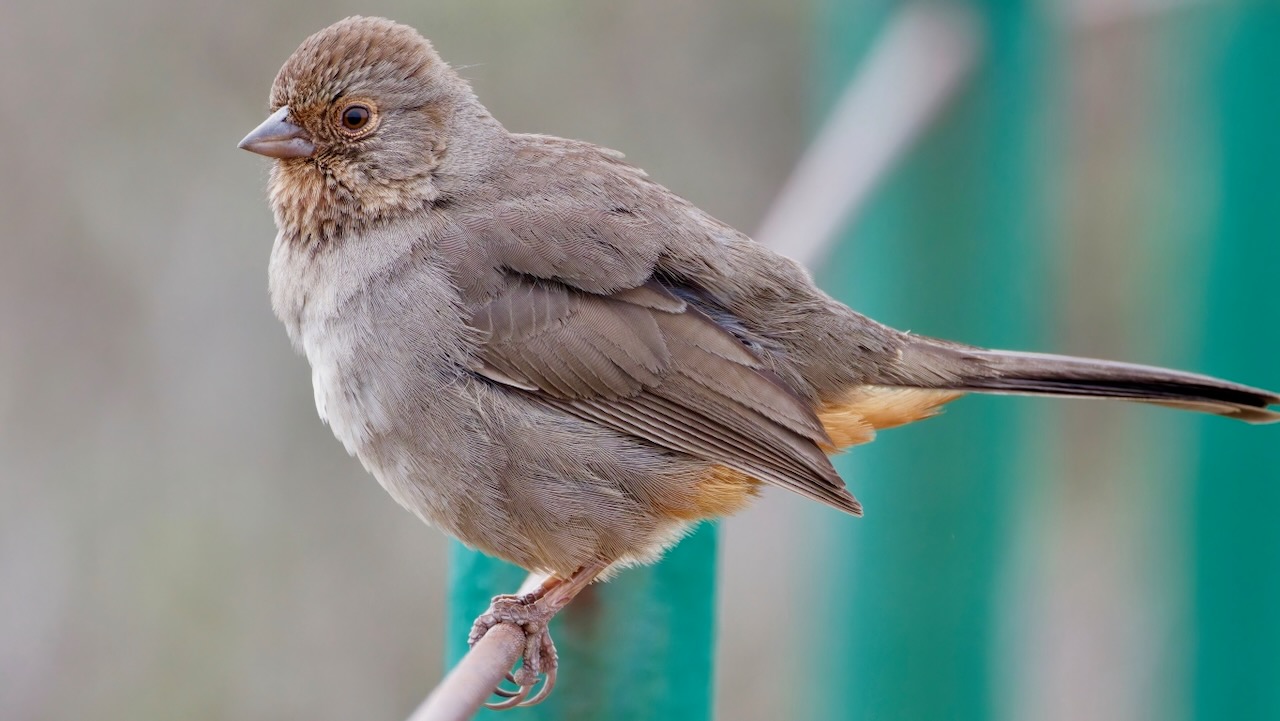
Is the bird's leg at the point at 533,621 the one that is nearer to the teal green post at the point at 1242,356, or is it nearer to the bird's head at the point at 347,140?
the bird's head at the point at 347,140

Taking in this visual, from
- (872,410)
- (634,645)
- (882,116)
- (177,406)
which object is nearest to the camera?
(634,645)

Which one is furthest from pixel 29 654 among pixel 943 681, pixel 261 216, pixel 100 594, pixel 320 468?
pixel 943 681

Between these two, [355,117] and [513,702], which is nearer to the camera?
[513,702]

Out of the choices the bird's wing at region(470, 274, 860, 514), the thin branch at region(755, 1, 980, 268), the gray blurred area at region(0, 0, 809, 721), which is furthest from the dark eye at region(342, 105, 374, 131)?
the gray blurred area at region(0, 0, 809, 721)

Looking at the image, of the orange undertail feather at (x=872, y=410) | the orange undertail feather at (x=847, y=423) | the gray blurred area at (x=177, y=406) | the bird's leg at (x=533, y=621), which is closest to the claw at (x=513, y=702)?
the bird's leg at (x=533, y=621)

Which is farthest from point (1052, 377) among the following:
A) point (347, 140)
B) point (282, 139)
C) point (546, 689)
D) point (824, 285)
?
point (824, 285)

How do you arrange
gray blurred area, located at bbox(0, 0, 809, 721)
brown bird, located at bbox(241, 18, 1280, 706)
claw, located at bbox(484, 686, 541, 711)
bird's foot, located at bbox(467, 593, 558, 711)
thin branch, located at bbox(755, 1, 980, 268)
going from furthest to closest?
1. gray blurred area, located at bbox(0, 0, 809, 721)
2. brown bird, located at bbox(241, 18, 1280, 706)
3. thin branch, located at bbox(755, 1, 980, 268)
4. bird's foot, located at bbox(467, 593, 558, 711)
5. claw, located at bbox(484, 686, 541, 711)

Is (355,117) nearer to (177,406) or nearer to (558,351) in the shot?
(558,351)

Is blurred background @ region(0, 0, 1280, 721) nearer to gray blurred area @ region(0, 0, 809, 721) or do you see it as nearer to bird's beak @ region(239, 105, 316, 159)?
gray blurred area @ region(0, 0, 809, 721)
